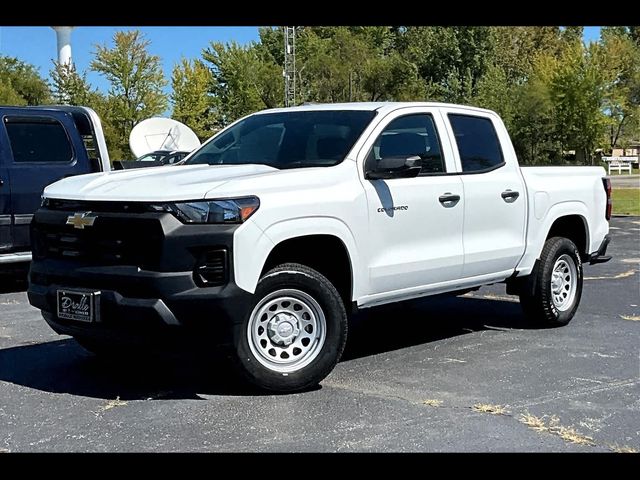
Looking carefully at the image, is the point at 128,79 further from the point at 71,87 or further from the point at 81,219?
the point at 81,219

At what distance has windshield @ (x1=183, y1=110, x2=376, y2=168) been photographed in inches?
235

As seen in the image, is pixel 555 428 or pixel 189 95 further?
pixel 189 95

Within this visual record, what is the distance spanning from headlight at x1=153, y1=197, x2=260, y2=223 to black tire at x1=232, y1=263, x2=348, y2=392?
442mm

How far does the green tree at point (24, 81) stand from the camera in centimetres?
4560

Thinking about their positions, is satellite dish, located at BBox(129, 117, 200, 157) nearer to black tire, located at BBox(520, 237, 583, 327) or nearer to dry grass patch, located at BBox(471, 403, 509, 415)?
black tire, located at BBox(520, 237, 583, 327)

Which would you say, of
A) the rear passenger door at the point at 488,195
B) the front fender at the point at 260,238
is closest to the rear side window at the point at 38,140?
the rear passenger door at the point at 488,195

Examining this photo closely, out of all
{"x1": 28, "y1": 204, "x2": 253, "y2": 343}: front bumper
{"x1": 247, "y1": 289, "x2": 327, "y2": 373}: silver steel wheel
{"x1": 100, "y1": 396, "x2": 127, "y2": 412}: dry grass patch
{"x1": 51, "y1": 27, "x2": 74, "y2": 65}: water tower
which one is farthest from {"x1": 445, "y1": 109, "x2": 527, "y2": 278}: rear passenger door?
{"x1": 51, "y1": 27, "x2": 74, "y2": 65}: water tower

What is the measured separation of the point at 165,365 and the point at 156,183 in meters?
1.54

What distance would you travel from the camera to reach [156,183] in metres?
5.20

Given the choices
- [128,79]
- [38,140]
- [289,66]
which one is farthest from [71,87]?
[38,140]

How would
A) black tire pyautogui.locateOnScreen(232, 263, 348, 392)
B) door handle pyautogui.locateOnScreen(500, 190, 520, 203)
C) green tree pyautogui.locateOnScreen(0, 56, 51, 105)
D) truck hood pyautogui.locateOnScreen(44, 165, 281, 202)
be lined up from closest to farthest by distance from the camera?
truck hood pyautogui.locateOnScreen(44, 165, 281, 202) < black tire pyautogui.locateOnScreen(232, 263, 348, 392) < door handle pyautogui.locateOnScreen(500, 190, 520, 203) < green tree pyautogui.locateOnScreen(0, 56, 51, 105)

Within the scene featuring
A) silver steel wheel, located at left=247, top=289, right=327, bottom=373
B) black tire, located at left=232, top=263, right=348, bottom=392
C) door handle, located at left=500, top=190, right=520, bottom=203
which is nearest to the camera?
black tire, located at left=232, top=263, right=348, bottom=392
